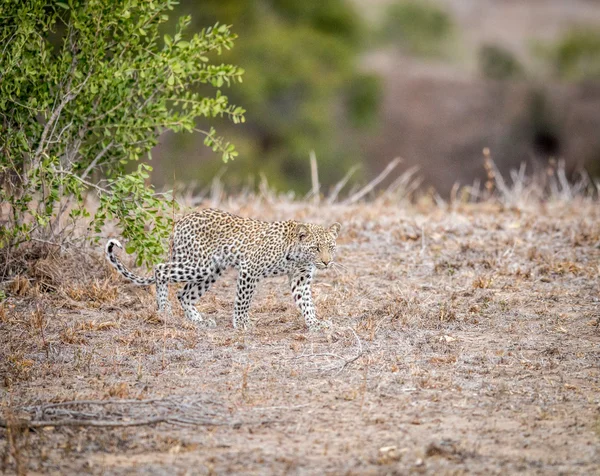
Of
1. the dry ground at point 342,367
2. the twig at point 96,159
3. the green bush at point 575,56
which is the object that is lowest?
the dry ground at point 342,367

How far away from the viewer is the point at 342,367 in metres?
7.88

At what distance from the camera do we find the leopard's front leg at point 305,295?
9.06 m

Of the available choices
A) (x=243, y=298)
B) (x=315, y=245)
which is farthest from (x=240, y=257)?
(x=315, y=245)

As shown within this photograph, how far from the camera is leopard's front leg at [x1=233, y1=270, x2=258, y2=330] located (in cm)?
912

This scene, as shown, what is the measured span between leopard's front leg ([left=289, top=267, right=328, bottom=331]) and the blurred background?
19.2 m

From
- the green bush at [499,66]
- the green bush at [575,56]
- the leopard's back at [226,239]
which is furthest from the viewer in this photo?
the green bush at [575,56]

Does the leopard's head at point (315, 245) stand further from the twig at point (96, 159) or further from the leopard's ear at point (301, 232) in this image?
the twig at point (96, 159)

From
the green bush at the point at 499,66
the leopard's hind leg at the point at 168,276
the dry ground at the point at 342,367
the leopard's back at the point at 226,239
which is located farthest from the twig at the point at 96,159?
the green bush at the point at 499,66

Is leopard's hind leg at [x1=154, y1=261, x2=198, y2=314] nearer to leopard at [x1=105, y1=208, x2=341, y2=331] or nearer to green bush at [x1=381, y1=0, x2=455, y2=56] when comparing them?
leopard at [x1=105, y1=208, x2=341, y2=331]

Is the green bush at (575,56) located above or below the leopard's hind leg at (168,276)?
above

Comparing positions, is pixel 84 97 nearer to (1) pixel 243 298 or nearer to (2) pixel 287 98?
(1) pixel 243 298

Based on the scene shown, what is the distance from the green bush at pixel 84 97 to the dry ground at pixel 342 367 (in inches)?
37.8

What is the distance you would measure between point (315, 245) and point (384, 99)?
1448 inches

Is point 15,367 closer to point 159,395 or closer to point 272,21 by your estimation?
point 159,395
